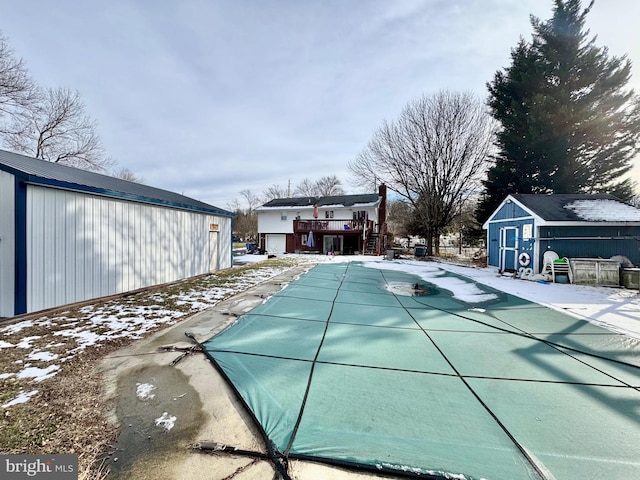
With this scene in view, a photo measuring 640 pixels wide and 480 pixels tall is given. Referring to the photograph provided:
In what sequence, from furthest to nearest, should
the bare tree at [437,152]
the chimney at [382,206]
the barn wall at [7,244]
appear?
the chimney at [382,206] → the bare tree at [437,152] → the barn wall at [7,244]

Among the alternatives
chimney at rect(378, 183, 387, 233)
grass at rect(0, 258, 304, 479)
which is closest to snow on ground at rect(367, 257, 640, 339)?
grass at rect(0, 258, 304, 479)

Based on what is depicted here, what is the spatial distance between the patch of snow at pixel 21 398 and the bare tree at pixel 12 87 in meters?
18.7

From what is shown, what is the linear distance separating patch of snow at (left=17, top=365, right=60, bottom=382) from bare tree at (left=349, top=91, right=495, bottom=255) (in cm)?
2013

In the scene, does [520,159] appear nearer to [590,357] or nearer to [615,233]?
[615,233]

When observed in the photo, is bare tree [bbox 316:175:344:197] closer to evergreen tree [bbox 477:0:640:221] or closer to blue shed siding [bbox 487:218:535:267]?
evergreen tree [bbox 477:0:640:221]

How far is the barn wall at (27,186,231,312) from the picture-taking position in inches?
185

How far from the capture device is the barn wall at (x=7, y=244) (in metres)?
4.47

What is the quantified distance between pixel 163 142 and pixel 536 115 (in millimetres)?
20888

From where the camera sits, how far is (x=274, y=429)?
194 centimetres

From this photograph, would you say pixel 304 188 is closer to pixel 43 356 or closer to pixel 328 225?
pixel 328 225

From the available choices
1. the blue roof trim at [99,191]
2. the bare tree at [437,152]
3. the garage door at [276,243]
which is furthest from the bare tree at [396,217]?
the blue roof trim at [99,191]

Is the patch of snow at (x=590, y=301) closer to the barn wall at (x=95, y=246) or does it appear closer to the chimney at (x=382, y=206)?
the barn wall at (x=95, y=246)

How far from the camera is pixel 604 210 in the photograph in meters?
9.76

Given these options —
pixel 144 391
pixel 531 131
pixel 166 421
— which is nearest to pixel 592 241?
pixel 531 131
